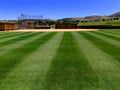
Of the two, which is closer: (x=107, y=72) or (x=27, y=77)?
(x=27, y=77)

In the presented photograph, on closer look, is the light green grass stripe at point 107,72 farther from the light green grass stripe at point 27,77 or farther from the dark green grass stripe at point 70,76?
the light green grass stripe at point 27,77

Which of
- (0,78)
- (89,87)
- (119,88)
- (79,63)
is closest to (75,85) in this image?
(89,87)

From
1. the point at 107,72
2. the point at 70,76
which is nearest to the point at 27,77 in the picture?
the point at 70,76

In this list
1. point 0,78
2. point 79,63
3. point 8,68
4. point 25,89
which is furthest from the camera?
point 79,63

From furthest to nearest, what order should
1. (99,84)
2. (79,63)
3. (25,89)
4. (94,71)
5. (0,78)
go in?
(79,63) < (94,71) < (0,78) < (99,84) < (25,89)

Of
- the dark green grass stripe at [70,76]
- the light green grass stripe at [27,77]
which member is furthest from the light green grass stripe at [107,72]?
the light green grass stripe at [27,77]

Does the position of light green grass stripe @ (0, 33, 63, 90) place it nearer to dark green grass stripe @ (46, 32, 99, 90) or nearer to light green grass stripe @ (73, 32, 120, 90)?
dark green grass stripe @ (46, 32, 99, 90)

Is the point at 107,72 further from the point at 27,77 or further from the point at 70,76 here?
the point at 27,77

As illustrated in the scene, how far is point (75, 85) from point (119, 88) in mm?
985

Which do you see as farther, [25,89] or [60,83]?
[60,83]

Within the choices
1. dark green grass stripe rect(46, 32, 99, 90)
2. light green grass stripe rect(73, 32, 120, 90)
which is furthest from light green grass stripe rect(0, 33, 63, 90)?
light green grass stripe rect(73, 32, 120, 90)

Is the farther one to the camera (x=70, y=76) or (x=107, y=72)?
(x=107, y=72)

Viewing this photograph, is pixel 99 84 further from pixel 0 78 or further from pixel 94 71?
pixel 0 78

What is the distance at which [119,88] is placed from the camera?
5016 mm
